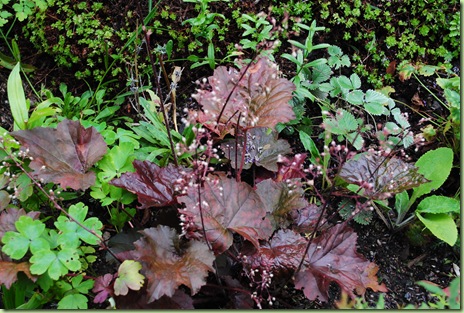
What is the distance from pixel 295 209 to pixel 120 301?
3.08ft

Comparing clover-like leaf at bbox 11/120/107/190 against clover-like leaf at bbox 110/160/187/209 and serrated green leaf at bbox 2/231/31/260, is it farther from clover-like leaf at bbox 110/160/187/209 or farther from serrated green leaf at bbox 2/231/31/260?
serrated green leaf at bbox 2/231/31/260

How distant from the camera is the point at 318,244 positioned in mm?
2465

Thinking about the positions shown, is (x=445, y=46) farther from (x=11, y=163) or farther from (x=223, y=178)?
(x=11, y=163)

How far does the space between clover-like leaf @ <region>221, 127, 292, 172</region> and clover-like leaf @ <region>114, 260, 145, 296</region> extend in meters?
0.90

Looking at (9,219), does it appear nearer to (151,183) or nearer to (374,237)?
(151,183)

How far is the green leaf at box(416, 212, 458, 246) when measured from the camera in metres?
2.71

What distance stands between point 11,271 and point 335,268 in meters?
1.40

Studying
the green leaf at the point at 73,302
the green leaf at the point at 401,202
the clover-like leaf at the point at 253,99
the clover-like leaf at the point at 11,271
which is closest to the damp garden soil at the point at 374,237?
the green leaf at the point at 401,202

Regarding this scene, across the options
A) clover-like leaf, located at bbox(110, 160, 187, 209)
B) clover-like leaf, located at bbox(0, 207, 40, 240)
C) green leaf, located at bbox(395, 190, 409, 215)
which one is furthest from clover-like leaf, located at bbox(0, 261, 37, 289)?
green leaf, located at bbox(395, 190, 409, 215)

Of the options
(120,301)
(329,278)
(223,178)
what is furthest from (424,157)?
(120,301)

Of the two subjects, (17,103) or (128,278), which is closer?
(128,278)

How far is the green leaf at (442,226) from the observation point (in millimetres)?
2705

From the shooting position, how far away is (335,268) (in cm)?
240

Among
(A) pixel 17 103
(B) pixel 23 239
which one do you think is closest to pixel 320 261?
(B) pixel 23 239
